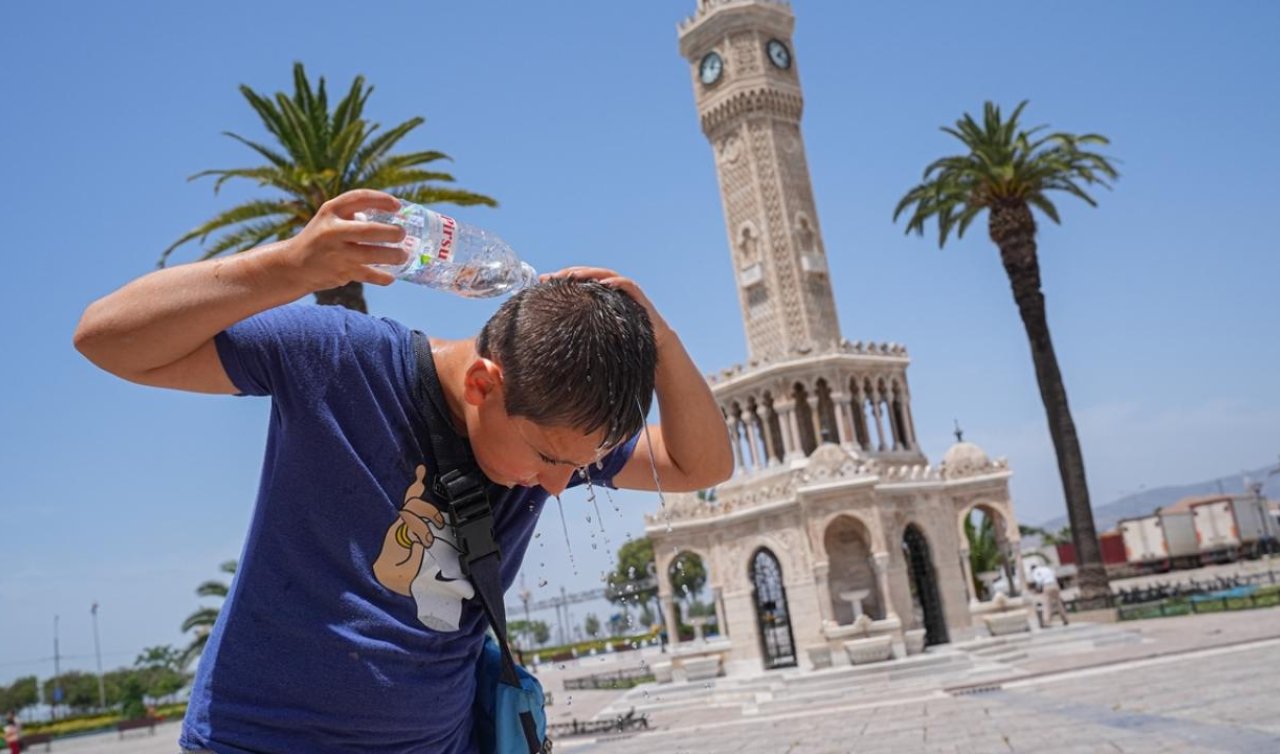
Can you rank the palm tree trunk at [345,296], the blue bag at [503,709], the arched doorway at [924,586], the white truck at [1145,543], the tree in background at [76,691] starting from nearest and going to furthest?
the blue bag at [503,709], the palm tree trunk at [345,296], the arched doorway at [924,586], the white truck at [1145,543], the tree in background at [76,691]

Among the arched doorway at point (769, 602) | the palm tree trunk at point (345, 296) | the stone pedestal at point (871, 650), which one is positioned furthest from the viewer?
the arched doorway at point (769, 602)

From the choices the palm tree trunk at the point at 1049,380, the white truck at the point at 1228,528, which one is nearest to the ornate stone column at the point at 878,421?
the palm tree trunk at the point at 1049,380

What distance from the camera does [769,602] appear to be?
2917 centimetres

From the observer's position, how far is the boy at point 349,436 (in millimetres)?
1746

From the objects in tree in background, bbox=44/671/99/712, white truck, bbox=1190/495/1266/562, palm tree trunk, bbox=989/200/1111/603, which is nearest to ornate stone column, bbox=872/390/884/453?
palm tree trunk, bbox=989/200/1111/603

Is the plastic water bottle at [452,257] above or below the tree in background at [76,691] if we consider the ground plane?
above

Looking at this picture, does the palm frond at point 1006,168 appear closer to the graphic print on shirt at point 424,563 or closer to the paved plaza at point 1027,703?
the paved plaza at point 1027,703

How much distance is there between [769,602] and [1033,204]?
14.4m

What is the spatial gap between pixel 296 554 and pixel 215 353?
40cm

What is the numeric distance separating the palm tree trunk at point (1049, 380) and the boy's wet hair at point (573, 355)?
96.6ft

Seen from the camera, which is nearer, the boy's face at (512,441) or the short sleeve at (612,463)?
the boy's face at (512,441)

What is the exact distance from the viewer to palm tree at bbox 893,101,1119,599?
95.9ft

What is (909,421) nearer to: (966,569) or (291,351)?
(966,569)

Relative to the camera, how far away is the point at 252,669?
1.89 meters
